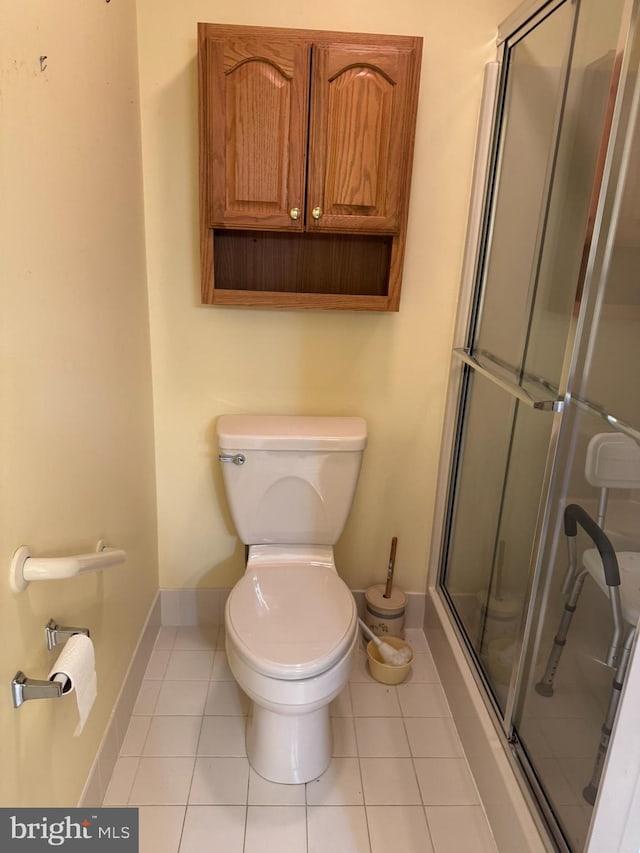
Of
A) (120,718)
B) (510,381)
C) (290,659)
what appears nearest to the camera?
(290,659)

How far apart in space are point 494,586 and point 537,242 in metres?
0.97

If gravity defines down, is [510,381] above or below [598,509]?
above

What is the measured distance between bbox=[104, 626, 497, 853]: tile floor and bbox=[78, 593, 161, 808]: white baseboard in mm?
35

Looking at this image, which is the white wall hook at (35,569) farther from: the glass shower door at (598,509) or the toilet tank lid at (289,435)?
the glass shower door at (598,509)

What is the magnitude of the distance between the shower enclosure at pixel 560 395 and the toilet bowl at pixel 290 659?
476 mm

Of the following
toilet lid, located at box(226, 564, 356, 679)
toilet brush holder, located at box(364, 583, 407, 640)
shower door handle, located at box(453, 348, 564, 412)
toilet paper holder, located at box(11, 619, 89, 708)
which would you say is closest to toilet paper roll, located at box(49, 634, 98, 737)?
toilet paper holder, located at box(11, 619, 89, 708)

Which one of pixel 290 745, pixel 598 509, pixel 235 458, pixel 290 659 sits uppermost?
pixel 598 509

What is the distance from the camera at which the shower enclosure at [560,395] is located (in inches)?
46.1

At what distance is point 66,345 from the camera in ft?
3.95

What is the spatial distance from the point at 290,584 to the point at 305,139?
126cm

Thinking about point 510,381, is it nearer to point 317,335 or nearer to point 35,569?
point 317,335

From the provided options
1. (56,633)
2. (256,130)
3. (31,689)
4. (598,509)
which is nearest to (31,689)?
(31,689)

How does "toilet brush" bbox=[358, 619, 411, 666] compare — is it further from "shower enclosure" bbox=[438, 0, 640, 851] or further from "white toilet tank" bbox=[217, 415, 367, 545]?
"white toilet tank" bbox=[217, 415, 367, 545]

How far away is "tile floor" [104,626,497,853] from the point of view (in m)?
1.44
